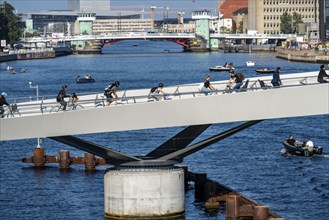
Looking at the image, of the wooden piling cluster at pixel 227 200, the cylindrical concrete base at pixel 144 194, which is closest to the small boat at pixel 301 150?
the wooden piling cluster at pixel 227 200

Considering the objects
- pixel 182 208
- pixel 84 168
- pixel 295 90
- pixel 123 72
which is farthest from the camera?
pixel 123 72

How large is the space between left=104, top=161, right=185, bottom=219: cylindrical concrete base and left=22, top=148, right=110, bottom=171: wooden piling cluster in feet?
56.7

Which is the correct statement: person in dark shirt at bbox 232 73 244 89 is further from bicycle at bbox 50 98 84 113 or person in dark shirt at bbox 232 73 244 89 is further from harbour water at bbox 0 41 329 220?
bicycle at bbox 50 98 84 113

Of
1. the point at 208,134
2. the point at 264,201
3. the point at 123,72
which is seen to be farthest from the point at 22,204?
the point at 123,72

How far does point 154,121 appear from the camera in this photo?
3478 centimetres

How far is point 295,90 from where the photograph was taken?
3334 cm

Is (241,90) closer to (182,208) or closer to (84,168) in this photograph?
(182,208)

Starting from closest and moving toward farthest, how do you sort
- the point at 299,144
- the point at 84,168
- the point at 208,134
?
the point at 84,168 < the point at 299,144 < the point at 208,134

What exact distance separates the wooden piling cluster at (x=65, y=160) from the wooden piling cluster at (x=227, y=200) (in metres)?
8.07

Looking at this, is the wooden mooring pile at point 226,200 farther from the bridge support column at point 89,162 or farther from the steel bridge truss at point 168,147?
the bridge support column at point 89,162

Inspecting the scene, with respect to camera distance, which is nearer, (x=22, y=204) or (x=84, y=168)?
(x=22, y=204)

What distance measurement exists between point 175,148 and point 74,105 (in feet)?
11.2

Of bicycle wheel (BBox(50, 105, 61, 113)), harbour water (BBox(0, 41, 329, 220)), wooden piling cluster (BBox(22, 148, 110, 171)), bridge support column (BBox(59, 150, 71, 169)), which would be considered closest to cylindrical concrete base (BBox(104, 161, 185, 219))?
bicycle wheel (BBox(50, 105, 61, 113))

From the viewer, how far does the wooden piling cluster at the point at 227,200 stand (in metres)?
36.6
